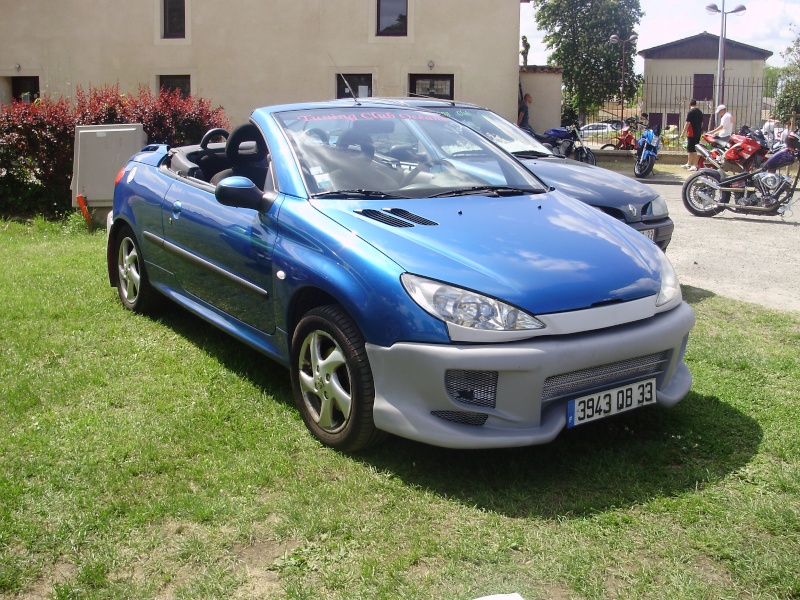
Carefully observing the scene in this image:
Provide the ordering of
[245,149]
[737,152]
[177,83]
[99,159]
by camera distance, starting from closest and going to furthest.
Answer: [245,149] < [99,159] < [737,152] < [177,83]

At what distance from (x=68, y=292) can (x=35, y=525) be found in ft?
13.0

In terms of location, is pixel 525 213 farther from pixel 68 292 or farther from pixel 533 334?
pixel 68 292

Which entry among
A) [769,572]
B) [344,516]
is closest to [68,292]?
[344,516]

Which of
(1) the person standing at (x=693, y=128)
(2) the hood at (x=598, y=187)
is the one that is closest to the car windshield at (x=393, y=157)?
(2) the hood at (x=598, y=187)

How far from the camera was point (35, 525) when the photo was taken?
331 cm

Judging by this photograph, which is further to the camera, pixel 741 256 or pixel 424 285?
pixel 741 256

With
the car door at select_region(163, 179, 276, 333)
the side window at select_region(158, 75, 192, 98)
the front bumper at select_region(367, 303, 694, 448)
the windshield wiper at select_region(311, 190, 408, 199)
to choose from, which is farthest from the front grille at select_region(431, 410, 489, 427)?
the side window at select_region(158, 75, 192, 98)

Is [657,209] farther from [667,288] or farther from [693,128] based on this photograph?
[693,128]

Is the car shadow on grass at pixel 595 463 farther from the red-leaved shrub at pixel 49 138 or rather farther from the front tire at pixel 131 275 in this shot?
the red-leaved shrub at pixel 49 138

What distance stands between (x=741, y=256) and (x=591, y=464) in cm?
618

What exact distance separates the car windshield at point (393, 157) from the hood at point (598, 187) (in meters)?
1.80

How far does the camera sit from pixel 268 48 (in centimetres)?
2142

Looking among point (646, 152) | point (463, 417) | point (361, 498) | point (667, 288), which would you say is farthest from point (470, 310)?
point (646, 152)

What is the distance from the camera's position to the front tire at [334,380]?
12.2 ft
